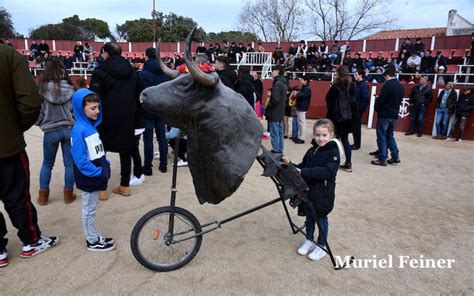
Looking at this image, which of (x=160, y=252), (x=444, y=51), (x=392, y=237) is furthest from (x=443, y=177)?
(x=444, y=51)

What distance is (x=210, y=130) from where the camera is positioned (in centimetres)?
228

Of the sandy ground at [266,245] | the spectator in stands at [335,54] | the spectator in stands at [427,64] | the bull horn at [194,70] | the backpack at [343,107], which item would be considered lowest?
the sandy ground at [266,245]

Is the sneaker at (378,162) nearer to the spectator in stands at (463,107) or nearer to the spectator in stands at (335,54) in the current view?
the spectator in stands at (463,107)

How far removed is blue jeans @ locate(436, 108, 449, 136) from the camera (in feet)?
30.0

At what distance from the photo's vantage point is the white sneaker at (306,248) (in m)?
3.27

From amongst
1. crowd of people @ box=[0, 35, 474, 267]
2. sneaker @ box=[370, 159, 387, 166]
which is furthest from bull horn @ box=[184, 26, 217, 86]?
sneaker @ box=[370, 159, 387, 166]

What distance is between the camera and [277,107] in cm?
644

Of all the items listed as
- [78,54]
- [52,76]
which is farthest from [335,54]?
[78,54]

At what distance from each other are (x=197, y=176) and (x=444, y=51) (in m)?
17.9

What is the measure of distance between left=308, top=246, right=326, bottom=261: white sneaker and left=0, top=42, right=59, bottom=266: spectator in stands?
8.30ft

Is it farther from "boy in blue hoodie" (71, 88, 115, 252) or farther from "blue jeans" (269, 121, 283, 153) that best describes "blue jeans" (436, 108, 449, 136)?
"boy in blue hoodie" (71, 88, 115, 252)

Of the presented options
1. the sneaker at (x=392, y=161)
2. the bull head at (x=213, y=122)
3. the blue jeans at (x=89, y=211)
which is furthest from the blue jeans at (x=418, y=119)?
the blue jeans at (x=89, y=211)

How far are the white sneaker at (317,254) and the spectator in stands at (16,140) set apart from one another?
2.53 metres

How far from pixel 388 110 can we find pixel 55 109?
5.34 metres
